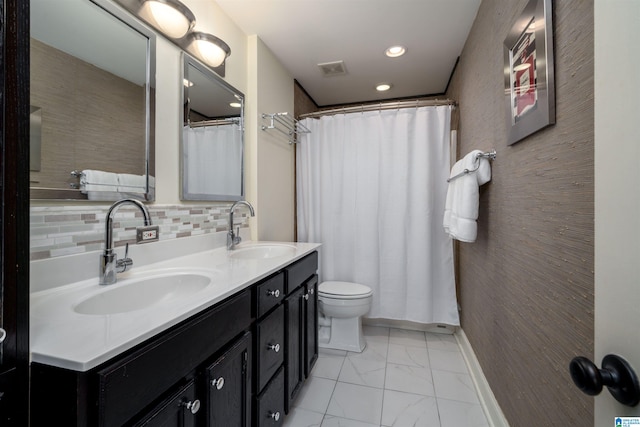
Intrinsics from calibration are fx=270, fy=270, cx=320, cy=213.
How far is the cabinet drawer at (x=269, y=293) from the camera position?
1044 millimetres

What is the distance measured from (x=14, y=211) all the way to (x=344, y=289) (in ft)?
6.38

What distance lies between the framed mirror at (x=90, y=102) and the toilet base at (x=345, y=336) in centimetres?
161

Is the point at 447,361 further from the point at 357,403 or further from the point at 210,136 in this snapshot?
the point at 210,136

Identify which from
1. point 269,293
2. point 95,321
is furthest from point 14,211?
point 269,293

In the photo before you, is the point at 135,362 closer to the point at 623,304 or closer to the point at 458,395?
the point at 623,304

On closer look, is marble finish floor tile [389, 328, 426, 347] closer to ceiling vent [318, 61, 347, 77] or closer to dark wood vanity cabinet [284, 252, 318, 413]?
dark wood vanity cabinet [284, 252, 318, 413]

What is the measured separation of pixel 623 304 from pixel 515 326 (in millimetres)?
964

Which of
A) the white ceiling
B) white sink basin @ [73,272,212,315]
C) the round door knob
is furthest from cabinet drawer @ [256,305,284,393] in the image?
the white ceiling

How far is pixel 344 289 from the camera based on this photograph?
2.14 meters

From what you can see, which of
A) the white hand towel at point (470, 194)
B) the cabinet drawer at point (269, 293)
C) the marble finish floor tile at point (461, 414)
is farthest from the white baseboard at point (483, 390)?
the cabinet drawer at point (269, 293)

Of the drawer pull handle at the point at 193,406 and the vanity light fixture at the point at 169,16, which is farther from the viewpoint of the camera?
the vanity light fixture at the point at 169,16

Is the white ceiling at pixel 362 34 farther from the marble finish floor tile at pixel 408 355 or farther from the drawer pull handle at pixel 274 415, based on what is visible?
the marble finish floor tile at pixel 408 355

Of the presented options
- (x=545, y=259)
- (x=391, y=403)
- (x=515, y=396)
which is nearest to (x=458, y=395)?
(x=391, y=403)

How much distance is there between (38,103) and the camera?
2.72 feet
